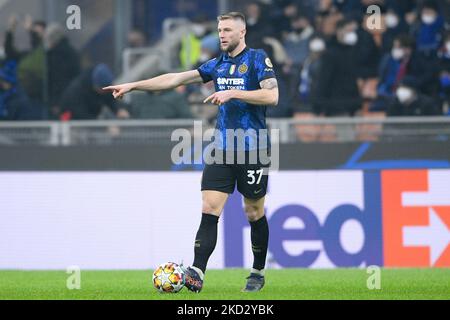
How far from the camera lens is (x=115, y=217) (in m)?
16.7

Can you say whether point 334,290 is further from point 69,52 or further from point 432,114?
point 69,52

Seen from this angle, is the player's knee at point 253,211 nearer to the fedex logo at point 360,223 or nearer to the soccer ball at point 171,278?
the soccer ball at point 171,278

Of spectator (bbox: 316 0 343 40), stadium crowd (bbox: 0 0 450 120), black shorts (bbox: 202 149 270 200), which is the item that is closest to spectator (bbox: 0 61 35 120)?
stadium crowd (bbox: 0 0 450 120)

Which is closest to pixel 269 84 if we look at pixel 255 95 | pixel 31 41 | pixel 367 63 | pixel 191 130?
pixel 255 95

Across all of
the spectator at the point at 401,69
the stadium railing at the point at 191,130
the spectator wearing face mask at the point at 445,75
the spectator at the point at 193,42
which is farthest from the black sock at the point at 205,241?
the spectator at the point at 193,42

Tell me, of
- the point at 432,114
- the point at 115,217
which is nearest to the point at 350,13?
the point at 432,114

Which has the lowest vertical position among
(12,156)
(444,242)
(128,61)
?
(444,242)

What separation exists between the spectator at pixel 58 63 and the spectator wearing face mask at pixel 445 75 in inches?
228

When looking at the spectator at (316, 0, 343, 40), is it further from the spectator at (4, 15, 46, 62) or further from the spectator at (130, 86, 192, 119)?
the spectator at (4, 15, 46, 62)

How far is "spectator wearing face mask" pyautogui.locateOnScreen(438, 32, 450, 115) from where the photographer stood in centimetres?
1747

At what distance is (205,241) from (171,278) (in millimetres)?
503

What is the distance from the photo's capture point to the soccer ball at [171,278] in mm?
10648

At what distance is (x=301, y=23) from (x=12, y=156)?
5.76 metres

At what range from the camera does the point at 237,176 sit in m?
11.1
